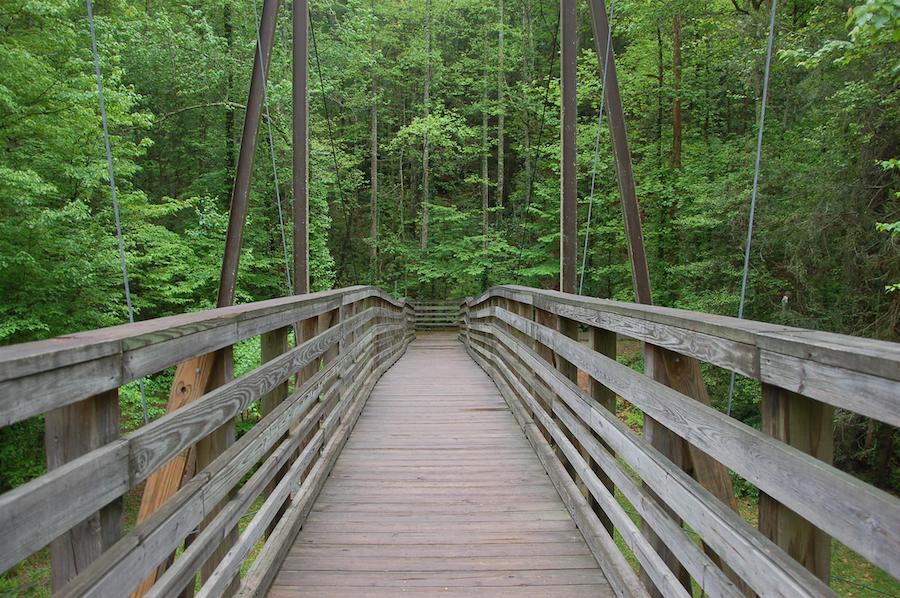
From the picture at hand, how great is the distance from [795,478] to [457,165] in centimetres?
2523

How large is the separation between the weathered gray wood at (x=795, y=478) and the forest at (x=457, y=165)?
356 cm

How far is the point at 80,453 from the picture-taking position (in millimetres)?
1315

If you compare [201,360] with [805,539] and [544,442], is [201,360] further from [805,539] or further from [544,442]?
[544,442]

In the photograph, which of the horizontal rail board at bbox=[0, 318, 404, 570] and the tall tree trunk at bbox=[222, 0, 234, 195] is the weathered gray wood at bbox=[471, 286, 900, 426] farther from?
the tall tree trunk at bbox=[222, 0, 234, 195]

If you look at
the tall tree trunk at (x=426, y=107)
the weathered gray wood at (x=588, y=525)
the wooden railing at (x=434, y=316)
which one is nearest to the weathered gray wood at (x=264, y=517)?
the weathered gray wood at (x=588, y=525)

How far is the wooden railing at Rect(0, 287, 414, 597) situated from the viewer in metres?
1.12

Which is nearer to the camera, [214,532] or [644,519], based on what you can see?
[214,532]

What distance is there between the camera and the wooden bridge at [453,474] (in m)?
1.17

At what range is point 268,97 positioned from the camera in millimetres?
12828

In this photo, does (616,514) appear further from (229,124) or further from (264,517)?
(229,124)

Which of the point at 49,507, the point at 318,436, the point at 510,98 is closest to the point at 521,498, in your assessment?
the point at 318,436

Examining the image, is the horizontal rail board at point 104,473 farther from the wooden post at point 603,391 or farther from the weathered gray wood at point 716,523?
the wooden post at point 603,391

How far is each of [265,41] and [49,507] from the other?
219 inches

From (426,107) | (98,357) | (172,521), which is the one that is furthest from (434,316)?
(98,357)
